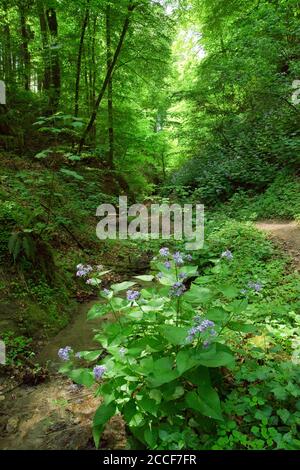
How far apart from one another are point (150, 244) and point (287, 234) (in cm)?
271

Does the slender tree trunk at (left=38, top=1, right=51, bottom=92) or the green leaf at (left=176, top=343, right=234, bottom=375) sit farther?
the slender tree trunk at (left=38, top=1, right=51, bottom=92)

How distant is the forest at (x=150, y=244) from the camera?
2.30 metres

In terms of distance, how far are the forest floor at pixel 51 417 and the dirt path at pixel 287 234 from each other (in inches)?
150

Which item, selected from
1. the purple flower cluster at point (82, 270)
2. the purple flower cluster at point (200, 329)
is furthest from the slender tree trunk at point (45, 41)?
the purple flower cluster at point (200, 329)

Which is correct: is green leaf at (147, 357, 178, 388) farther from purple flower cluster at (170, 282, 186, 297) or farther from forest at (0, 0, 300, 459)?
purple flower cluster at (170, 282, 186, 297)

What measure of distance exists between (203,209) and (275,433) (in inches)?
347

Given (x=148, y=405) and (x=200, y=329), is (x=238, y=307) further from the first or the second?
(x=148, y=405)

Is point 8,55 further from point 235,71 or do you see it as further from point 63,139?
point 235,71

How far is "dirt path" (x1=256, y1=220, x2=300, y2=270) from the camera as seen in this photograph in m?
6.01

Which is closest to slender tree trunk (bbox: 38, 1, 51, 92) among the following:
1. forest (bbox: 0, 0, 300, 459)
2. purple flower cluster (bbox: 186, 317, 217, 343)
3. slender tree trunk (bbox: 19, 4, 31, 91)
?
forest (bbox: 0, 0, 300, 459)

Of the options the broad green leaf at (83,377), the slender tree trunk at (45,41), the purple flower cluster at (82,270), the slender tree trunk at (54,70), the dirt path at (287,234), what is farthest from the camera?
the slender tree trunk at (54,70)

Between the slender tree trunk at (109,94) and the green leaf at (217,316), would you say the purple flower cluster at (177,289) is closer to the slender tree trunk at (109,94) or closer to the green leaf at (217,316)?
the green leaf at (217,316)

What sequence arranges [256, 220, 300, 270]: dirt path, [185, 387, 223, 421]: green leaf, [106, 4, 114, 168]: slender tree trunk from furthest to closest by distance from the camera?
1. [106, 4, 114, 168]: slender tree trunk
2. [256, 220, 300, 270]: dirt path
3. [185, 387, 223, 421]: green leaf

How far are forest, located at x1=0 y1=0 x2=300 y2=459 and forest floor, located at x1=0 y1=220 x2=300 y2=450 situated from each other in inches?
0.6
